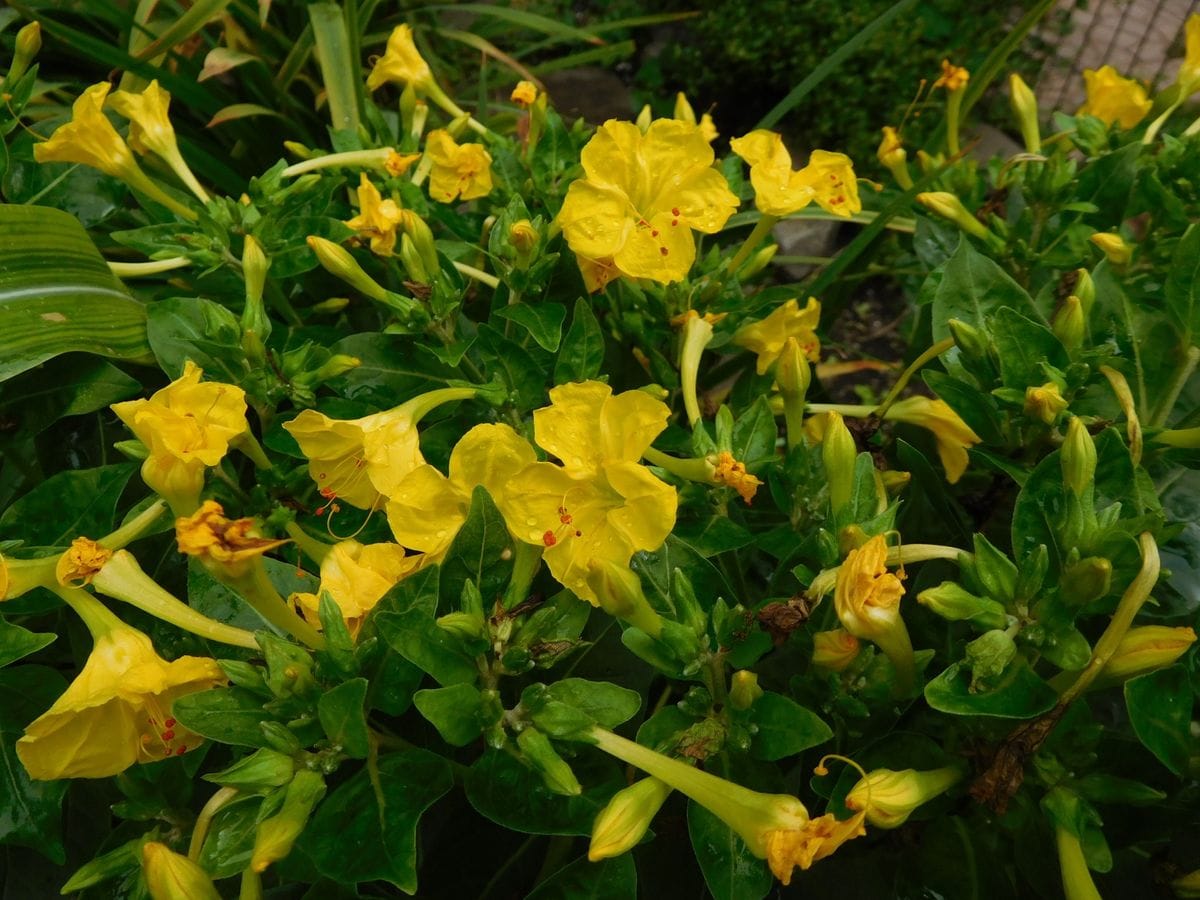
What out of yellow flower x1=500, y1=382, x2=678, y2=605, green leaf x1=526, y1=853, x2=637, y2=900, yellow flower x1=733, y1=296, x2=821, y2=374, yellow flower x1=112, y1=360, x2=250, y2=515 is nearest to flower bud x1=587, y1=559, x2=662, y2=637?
yellow flower x1=500, y1=382, x2=678, y2=605

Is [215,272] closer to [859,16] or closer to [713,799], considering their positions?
[713,799]

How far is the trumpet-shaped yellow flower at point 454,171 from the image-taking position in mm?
1173

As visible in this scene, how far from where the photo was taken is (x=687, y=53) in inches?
140

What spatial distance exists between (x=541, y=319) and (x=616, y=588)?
1.24 feet

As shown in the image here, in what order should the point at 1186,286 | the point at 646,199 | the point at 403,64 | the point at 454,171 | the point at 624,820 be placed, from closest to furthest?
the point at 624,820 → the point at 1186,286 → the point at 646,199 → the point at 454,171 → the point at 403,64

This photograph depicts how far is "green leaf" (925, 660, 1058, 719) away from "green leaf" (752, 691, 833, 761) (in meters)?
0.10

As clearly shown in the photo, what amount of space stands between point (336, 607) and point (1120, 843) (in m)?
0.81

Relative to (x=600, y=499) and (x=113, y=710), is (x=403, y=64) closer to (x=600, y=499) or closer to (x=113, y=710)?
(x=600, y=499)

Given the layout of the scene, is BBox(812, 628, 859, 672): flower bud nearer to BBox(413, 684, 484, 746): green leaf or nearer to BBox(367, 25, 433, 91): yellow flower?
BBox(413, 684, 484, 746): green leaf

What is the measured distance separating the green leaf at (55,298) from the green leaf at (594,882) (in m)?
0.82

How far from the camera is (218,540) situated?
723mm

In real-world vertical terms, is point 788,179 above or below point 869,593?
above

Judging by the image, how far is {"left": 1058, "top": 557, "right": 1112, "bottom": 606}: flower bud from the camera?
0.73 meters

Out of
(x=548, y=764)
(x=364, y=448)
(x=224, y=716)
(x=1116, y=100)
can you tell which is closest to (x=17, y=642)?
(x=224, y=716)
